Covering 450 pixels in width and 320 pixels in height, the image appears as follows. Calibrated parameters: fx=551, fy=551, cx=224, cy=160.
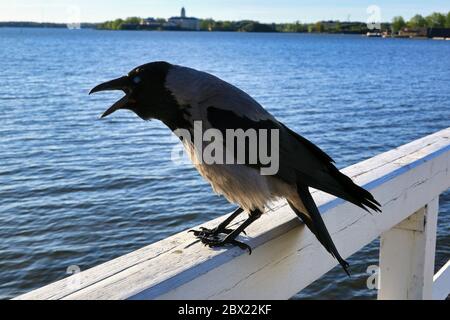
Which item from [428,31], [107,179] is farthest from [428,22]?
[107,179]

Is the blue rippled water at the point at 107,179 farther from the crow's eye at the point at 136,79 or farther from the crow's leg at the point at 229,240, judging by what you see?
the crow's leg at the point at 229,240

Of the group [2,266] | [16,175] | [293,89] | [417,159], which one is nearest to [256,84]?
[293,89]

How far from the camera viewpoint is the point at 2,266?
9625 millimetres

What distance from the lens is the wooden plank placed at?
369 centimetres

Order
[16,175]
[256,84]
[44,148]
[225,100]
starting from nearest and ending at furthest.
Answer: [225,100] < [16,175] < [44,148] < [256,84]

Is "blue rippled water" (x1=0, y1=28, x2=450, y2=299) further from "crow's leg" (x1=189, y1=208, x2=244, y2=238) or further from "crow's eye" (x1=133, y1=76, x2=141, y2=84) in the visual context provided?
"crow's eye" (x1=133, y1=76, x2=141, y2=84)

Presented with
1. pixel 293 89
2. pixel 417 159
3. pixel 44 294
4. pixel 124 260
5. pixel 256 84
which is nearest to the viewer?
pixel 44 294

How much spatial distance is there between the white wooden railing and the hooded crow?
0.43 ft

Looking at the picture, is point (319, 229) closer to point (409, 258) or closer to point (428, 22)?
point (409, 258)

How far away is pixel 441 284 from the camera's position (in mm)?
3801

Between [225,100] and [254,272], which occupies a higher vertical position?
[225,100]

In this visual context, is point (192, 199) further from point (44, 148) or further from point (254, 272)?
point (254, 272)

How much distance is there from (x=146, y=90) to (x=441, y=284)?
2.42 metres
